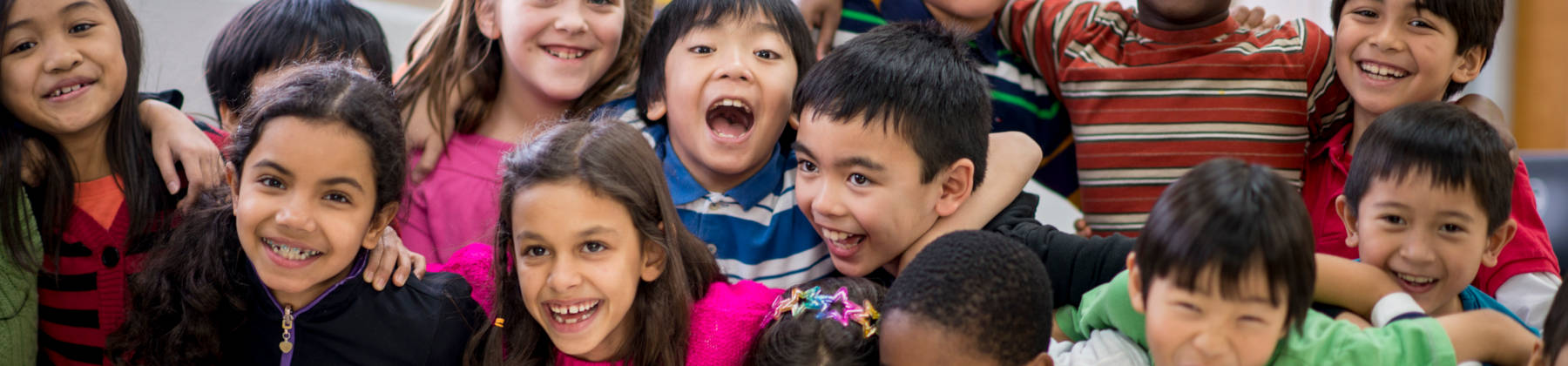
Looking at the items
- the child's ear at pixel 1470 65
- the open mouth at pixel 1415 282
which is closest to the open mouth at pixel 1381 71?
the child's ear at pixel 1470 65

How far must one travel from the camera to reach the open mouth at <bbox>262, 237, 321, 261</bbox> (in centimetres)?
168

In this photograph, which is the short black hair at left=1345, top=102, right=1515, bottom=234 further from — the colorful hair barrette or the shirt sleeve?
the colorful hair barrette

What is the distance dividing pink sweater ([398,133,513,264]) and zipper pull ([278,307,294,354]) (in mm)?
465

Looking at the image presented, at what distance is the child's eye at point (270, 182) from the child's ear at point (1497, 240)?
1668mm

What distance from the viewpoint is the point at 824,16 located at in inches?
91.0

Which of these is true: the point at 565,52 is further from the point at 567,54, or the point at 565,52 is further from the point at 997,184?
the point at 997,184

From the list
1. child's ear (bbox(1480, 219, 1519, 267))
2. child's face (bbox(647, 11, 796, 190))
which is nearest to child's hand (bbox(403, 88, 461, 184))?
child's face (bbox(647, 11, 796, 190))

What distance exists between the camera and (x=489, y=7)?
7.64ft

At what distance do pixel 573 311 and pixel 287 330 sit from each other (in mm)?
442

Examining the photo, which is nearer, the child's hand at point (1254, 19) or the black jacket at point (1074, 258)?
the black jacket at point (1074, 258)

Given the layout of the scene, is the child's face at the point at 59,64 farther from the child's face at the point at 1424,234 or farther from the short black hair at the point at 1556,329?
the short black hair at the point at 1556,329

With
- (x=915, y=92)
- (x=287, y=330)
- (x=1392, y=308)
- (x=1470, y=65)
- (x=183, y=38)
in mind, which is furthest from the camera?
(x=183, y=38)

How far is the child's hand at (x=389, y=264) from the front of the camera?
1.75 m

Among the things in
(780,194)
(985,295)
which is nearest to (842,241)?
(780,194)
